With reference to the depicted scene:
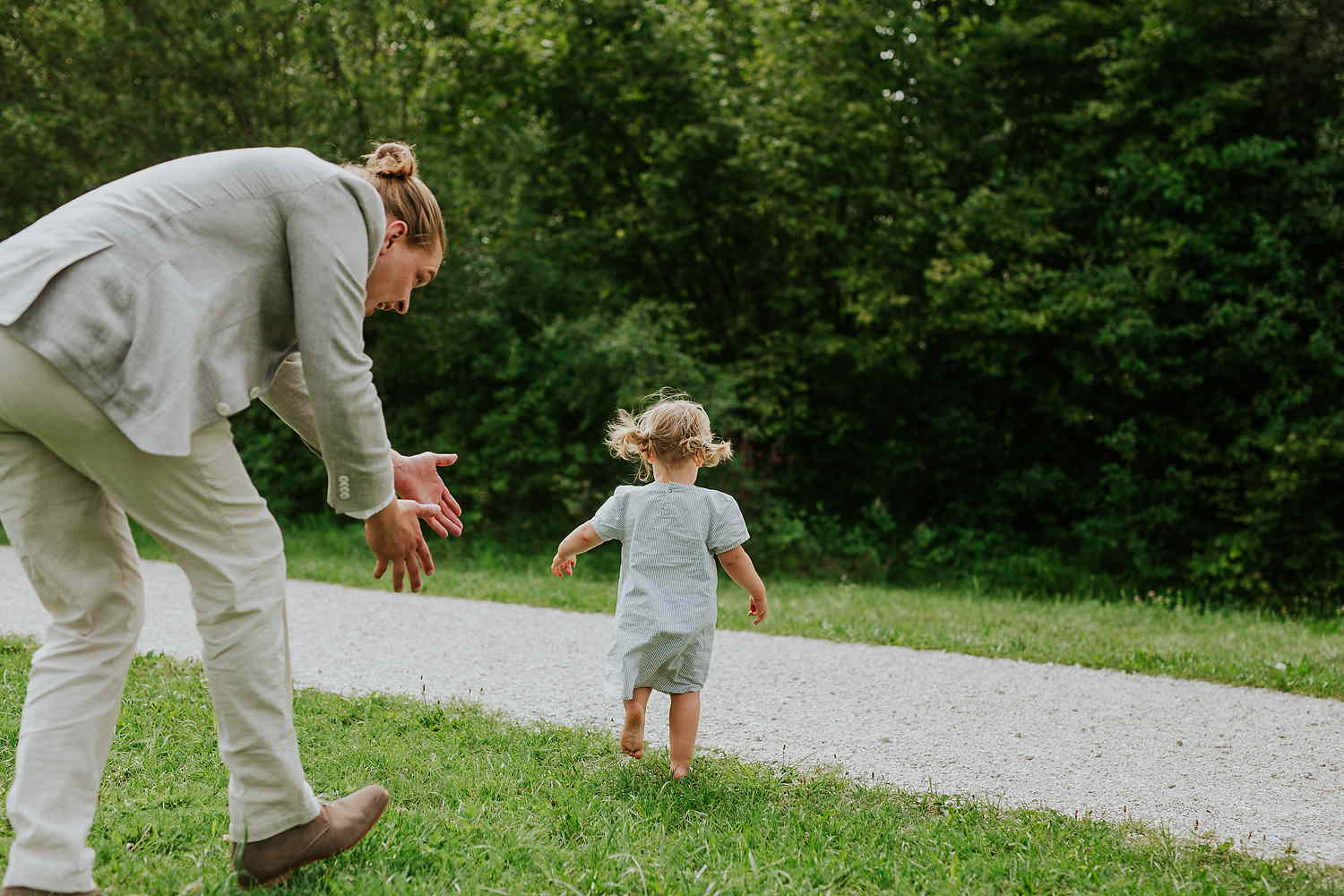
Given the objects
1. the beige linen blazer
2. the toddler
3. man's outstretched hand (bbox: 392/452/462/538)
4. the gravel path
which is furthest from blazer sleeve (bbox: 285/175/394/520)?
the gravel path

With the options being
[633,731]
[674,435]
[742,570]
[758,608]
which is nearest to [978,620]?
[758,608]

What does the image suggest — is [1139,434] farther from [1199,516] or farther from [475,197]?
[475,197]

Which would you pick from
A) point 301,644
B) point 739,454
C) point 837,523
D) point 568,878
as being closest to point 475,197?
point 739,454

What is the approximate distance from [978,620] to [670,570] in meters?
4.33

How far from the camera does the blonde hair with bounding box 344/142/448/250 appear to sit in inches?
107


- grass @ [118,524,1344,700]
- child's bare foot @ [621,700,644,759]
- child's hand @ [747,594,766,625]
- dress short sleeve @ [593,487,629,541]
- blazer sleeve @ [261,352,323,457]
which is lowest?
grass @ [118,524,1344,700]

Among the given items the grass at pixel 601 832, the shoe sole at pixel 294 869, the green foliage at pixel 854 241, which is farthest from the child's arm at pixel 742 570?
the green foliage at pixel 854 241

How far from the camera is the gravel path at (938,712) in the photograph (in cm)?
391

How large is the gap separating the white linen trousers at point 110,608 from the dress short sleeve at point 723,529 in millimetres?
1666

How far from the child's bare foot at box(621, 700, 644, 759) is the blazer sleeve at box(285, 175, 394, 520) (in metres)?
1.65

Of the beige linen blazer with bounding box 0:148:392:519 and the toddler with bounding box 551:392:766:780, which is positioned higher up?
the beige linen blazer with bounding box 0:148:392:519

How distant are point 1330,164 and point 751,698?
902 cm

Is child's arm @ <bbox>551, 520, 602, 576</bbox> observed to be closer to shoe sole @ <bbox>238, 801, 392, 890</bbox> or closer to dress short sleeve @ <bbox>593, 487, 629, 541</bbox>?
dress short sleeve @ <bbox>593, 487, 629, 541</bbox>

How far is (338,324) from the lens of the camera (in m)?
2.41
